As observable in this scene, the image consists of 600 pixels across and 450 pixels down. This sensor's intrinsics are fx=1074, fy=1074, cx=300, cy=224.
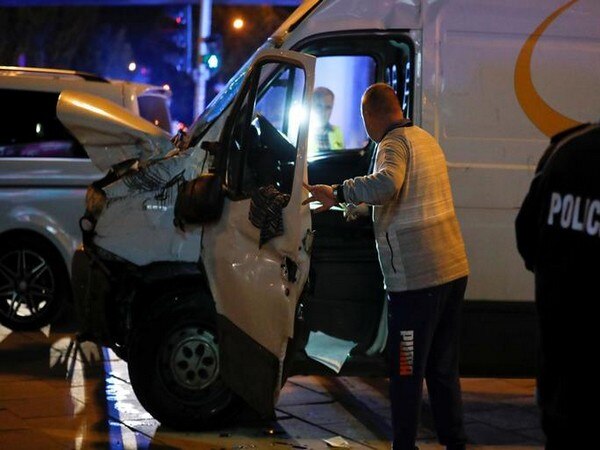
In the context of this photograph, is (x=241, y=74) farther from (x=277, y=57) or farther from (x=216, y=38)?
(x=216, y=38)

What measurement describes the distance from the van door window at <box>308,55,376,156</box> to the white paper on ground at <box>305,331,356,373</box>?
6.36ft

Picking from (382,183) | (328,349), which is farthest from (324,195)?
(328,349)

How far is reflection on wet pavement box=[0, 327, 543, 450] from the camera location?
599cm

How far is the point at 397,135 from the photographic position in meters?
5.29

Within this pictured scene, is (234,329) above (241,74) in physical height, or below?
below

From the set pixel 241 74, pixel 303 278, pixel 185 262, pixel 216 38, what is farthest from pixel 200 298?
pixel 216 38

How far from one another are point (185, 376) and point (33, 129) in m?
4.20

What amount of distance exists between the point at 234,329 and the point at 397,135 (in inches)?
51.4

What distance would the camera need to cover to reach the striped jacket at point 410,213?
203 inches

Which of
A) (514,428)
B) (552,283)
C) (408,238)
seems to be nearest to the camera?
(552,283)

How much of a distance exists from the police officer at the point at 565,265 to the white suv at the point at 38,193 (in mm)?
6749

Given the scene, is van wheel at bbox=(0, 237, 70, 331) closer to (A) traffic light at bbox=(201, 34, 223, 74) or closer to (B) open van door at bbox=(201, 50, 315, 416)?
(B) open van door at bbox=(201, 50, 315, 416)

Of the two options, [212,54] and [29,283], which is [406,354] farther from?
[212,54]

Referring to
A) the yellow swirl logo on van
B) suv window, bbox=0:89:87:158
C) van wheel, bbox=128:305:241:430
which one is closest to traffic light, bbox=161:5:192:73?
suv window, bbox=0:89:87:158
